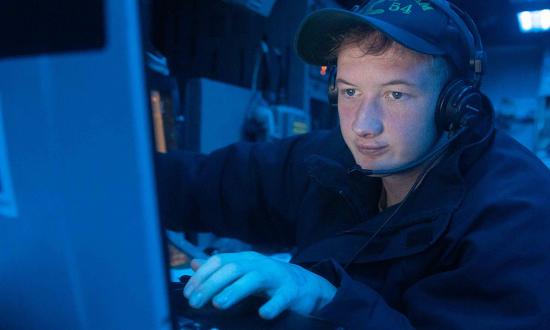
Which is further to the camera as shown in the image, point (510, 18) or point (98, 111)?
point (510, 18)

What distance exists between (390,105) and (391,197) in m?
0.20

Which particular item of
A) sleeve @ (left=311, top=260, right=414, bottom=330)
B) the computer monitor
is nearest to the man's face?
sleeve @ (left=311, top=260, right=414, bottom=330)

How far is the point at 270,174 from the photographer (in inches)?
39.4

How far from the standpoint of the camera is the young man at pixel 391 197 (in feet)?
1.77

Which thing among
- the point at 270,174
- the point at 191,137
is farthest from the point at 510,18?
the point at 270,174

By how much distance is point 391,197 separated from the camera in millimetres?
860

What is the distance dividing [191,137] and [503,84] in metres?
3.03

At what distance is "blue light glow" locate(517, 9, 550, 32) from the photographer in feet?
9.79

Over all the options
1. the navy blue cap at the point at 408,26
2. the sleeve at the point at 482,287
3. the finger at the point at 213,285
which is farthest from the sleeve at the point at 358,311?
the navy blue cap at the point at 408,26

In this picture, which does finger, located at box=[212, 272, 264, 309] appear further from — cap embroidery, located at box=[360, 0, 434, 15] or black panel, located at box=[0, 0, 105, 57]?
cap embroidery, located at box=[360, 0, 434, 15]

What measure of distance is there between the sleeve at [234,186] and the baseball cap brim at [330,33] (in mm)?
221

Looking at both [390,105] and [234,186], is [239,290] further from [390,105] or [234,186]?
[234,186]

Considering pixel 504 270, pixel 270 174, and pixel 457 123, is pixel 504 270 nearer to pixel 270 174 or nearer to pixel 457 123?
pixel 457 123

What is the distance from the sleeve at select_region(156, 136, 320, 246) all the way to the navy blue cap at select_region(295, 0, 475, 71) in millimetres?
285
